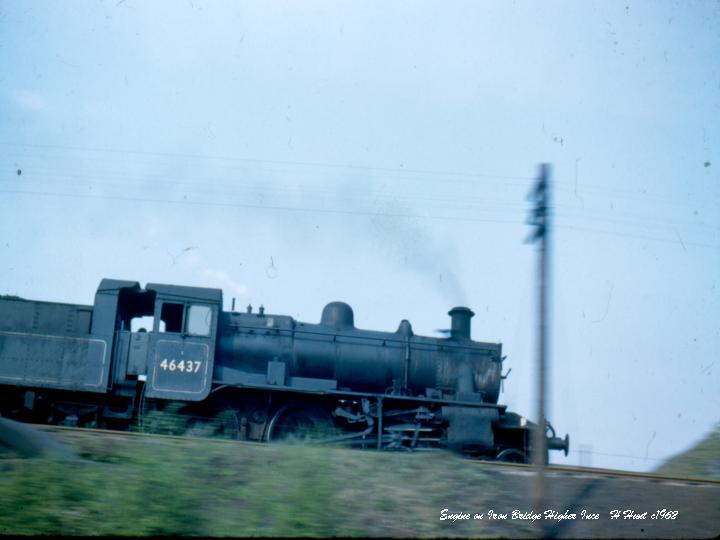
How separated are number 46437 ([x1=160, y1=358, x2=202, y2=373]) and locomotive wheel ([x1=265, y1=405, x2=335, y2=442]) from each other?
190 cm

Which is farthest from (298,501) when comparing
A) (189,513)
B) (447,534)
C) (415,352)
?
(415,352)

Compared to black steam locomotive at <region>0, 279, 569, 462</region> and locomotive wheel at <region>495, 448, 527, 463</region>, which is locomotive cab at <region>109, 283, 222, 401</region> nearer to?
black steam locomotive at <region>0, 279, 569, 462</region>

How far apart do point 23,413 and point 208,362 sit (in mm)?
3907

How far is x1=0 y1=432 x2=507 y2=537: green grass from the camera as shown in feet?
18.9

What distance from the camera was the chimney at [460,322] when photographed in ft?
49.8

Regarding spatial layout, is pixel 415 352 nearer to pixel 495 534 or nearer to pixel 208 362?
pixel 208 362

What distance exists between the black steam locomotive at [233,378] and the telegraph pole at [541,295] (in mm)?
6642

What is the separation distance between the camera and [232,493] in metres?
6.42

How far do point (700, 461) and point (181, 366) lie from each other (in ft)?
33.3

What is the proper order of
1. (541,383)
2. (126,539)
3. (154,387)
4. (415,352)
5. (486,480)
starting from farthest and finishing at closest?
1. (415,352)
2. (154,387)
3. (486,480)
4. (541,383)
5. (126,539)

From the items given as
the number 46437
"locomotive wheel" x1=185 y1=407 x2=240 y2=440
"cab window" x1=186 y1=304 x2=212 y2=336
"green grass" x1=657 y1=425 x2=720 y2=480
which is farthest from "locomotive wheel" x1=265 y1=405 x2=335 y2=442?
"green grass" x1=657 y1=425 x2=720 y2=480

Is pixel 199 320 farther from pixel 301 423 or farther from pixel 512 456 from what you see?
pixel 512 456

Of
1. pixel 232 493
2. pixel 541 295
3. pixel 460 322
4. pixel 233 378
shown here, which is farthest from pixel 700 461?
pixel 232 493

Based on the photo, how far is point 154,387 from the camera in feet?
42.5
